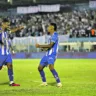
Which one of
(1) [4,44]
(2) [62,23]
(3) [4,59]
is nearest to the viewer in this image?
(3) [4,59]

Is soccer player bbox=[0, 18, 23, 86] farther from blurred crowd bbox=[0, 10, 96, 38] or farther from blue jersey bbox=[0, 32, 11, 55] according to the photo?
blurred crowd bbox=[0, 10, 96, 38]

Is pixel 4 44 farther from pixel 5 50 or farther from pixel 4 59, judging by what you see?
pixel 4 59

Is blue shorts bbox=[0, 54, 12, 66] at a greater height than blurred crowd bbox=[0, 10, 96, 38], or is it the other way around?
blue shorts bbox=[0, 54, 12, 66]

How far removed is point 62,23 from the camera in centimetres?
4284

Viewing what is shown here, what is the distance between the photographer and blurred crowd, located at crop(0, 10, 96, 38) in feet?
128

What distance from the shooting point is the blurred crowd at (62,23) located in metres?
39.0

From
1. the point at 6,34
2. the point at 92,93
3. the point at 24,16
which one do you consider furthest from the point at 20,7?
the point at 92,93

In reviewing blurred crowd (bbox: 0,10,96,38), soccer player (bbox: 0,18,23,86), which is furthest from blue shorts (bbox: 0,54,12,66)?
blurred crowd (bbox: 0,10,96,38)

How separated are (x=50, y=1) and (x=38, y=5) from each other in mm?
1643

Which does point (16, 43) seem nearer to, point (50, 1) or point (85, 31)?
point (85, 31)

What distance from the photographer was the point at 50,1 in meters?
48.9

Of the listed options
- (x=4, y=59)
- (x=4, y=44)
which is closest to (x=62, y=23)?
(x=4, y=44)

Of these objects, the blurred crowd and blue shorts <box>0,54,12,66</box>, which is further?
the blurred crowd

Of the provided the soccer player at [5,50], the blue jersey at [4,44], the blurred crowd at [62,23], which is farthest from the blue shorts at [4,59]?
the blurred crowd at [62,23]
